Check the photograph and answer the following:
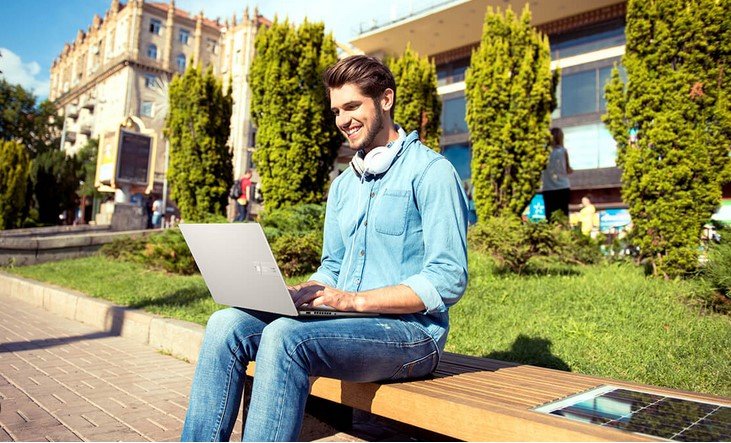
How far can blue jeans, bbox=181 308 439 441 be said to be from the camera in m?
1.88

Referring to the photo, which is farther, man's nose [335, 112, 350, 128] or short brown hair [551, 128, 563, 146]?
short brown hair [551, 128, 563, 146]

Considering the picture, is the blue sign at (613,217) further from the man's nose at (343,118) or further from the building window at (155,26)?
the building window at (155,26)

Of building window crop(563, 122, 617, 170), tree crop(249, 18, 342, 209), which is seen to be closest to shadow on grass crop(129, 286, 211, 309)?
tree crop(249, 18, 342, 209)

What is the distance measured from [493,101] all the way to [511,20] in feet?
6.05

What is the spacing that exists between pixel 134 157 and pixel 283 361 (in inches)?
790

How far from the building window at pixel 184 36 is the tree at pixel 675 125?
61.4 metres

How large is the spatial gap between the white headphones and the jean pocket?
0.85 m

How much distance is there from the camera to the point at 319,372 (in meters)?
2.04

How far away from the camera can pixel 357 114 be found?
2535 mm

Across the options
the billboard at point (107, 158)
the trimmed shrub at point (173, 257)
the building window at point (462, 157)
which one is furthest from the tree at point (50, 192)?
the trimmed shrub at point (173, 257)

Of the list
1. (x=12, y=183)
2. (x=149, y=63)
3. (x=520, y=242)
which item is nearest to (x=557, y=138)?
(x=520, y=242)

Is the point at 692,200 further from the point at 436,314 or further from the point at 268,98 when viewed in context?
the point at 268,98

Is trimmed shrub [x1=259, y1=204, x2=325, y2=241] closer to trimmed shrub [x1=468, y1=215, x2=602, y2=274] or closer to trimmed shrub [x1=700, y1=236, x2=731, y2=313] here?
trimmed shrub [x1=468, y1=215, x2=602, y2=274]

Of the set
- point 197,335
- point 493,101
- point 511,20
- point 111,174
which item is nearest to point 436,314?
point 197,335
